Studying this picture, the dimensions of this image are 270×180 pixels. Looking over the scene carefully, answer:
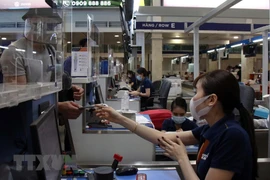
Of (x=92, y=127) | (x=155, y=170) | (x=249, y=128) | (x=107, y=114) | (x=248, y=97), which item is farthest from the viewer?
(x=248, y=97)

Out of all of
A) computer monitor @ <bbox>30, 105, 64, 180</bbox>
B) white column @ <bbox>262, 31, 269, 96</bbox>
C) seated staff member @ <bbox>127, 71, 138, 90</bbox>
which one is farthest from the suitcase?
seated staff member @ <bbox>127, 71, 138, 90</bbox>

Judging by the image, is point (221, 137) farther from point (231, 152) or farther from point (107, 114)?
point (107, 114)

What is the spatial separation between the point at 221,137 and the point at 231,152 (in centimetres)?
8

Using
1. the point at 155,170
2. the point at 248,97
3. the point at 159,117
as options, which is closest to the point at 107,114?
the point at 155,170

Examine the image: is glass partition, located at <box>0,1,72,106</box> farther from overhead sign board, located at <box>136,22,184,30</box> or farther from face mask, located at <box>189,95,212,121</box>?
overhead sign board, located at <box>136,22,184,30</box>

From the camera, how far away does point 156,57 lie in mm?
10812

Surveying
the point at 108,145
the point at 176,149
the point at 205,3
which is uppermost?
the point at 205,3

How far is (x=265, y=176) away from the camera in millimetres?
1930

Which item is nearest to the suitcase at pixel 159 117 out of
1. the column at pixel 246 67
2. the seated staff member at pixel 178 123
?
the seated staff member at pixel 178 123

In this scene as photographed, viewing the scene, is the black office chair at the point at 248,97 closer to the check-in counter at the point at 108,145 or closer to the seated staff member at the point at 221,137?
the check-in counter at the point at 108,145

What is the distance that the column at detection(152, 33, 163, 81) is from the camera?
1079 cm

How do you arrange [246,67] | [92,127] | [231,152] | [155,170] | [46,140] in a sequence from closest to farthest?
1. [46,140]
2. [231,152]
3. [155,170]
4. [92,127]
5. [246,67]

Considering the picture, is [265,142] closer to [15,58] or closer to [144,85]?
[15,58]

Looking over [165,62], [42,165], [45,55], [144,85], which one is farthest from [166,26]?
[165,62]
